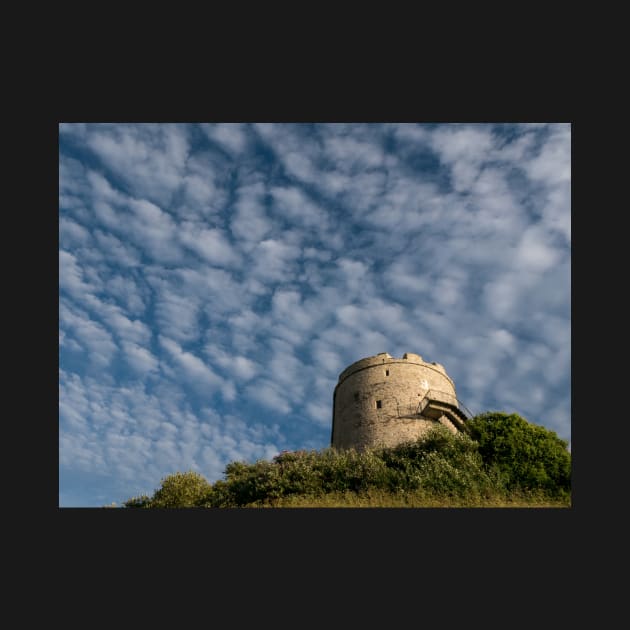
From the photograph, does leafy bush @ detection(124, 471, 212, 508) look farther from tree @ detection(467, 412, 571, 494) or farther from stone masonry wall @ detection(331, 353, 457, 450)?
tree @ detection(467, 412, 571, 494)

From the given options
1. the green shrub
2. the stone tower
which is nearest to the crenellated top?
the stone tower

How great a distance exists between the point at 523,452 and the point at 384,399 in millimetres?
7016

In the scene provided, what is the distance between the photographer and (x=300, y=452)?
23.6 metres

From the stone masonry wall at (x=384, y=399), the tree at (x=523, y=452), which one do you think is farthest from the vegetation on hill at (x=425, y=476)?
the stone masonry wall at (x=384, y=399)

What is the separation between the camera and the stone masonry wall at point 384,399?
25125 millimetres

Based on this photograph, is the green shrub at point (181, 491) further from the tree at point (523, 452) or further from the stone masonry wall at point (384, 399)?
the tree at point (523, 452)

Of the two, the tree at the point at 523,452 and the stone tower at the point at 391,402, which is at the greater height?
the stone tower at the point at 391,402

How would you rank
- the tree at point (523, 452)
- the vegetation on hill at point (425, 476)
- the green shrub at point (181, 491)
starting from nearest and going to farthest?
the vegetation on hill at point (425, 476), the tree at point (523, 452), the green shrub at point (181, 491)

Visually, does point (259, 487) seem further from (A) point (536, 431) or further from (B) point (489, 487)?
(A) point (536, 431)

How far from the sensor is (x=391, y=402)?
25.9 metres

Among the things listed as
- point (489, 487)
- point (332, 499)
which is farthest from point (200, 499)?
point (489, 487)

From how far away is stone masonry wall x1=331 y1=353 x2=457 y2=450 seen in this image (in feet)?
82.4

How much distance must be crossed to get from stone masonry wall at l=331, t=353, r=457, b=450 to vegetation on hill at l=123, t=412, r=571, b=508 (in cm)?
156

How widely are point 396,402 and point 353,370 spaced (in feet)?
11.3
